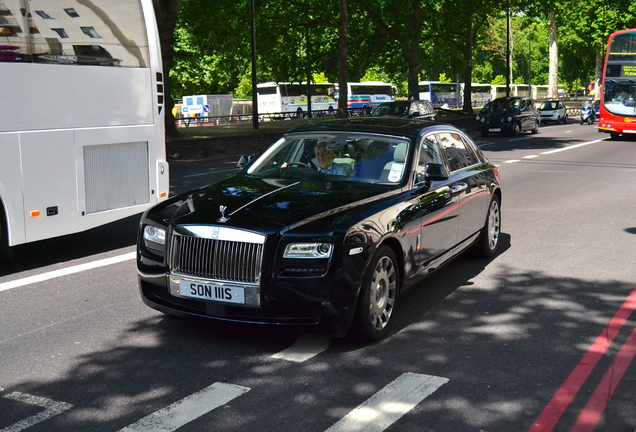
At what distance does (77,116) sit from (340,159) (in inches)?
128

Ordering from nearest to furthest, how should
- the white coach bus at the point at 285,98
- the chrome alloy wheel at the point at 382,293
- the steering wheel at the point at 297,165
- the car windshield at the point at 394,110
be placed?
the chrome alloy wheel at the point at 382,293
the steering wheel at the point at 297,165
the car windshield at the point at 394,110
the white coach bus at the point at 285,98

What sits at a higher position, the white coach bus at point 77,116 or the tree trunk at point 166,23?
the tree trunk at point 166,23

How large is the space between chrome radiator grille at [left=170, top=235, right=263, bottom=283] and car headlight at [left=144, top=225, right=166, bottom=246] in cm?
18

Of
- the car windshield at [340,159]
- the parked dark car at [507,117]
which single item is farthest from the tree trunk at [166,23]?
the car windshield at [340,159]

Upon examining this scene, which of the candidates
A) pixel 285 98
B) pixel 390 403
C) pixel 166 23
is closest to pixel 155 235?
pixel 390 403

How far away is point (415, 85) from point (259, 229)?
38210 mm

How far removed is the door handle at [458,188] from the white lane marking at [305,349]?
204 cm

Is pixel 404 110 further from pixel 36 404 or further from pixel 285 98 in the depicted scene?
pixel 285 98

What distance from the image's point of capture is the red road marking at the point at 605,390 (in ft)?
13.9

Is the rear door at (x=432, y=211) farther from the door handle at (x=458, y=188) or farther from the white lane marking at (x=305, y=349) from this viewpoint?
the white lane marking at (x=305, y=349)

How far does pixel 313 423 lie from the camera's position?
4234 millimetres

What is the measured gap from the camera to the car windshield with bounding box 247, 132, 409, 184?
6.52m

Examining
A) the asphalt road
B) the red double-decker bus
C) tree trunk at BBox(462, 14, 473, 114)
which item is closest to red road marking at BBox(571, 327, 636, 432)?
the asphalt road

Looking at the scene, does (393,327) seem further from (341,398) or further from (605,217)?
(605,217)
